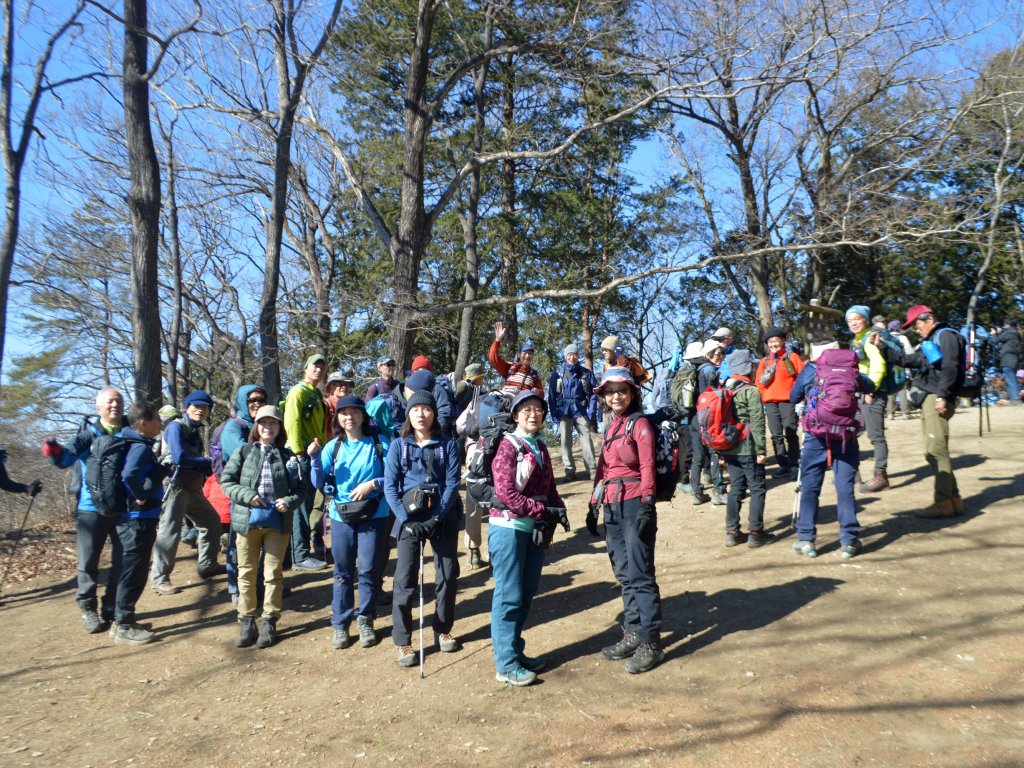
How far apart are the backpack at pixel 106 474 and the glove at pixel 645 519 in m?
4.35

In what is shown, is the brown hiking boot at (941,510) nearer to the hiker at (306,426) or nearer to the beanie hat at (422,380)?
the beanie hat at (422,380)

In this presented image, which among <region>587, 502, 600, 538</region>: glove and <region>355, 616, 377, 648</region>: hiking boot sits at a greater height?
<region>587, 502, 600, 538</region>: glove

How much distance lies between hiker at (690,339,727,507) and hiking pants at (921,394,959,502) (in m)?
2.12

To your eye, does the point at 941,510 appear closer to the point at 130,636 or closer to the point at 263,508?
the point at 263,508

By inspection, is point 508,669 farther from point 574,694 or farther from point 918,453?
point 918,453

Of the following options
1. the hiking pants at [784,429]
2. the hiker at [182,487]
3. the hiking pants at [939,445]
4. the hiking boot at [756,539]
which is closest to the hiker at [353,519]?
the hiker at [182,487]

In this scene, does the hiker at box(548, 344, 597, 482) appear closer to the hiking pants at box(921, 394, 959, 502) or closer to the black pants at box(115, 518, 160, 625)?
the hiking pants at box(921, 394, 959, 502)

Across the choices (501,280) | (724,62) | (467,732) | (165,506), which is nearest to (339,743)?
(467,732)

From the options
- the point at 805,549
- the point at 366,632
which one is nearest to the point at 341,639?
the point at 366,632

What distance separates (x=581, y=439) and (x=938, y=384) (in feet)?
15.1

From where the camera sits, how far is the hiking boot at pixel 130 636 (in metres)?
5.57

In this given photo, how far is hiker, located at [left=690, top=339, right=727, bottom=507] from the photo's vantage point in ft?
25.2

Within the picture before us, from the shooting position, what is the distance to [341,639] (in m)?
5.20

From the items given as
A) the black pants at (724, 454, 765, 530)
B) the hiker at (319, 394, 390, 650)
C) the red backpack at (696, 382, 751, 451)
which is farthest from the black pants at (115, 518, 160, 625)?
the black pants at (724, 454, 765, 530)
